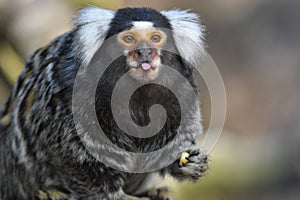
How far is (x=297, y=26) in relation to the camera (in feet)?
28.8

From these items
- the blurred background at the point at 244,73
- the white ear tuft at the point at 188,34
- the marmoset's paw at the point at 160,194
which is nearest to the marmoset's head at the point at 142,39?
the white ear tuft at the point at 188,34

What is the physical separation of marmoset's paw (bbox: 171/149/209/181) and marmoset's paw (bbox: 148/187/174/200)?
1.96 feet

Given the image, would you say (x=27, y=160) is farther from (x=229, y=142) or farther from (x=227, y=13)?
(x=227, y=13)

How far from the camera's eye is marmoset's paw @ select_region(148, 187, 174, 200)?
444 cm

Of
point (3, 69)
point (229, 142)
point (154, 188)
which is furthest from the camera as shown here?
point (229, 142)

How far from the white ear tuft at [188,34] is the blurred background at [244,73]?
72.5 inches

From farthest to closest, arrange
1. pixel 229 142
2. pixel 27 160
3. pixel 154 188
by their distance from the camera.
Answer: pixel 229 142 < pixel 154 188 < pixel 27 160

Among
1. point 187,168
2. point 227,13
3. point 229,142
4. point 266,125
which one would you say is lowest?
point 266,125

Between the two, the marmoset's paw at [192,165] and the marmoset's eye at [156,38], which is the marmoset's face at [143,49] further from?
the marmoset's paw at [192,165]

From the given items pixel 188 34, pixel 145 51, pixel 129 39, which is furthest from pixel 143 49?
pixel 188 34

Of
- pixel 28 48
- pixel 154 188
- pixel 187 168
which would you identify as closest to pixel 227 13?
pixel 28 48

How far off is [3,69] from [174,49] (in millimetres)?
3163

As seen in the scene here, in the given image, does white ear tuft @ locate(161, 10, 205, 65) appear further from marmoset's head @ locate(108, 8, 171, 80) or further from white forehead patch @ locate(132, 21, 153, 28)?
white forehead patch @ locate(132, 21, 153, 28)

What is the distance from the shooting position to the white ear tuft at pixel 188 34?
373 cm
